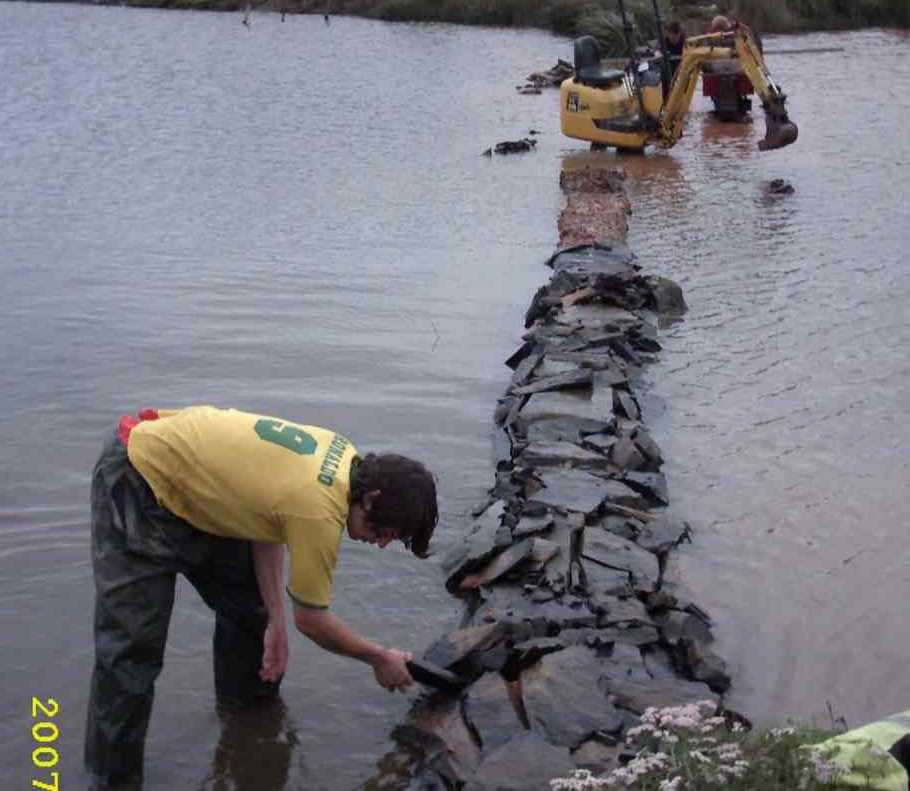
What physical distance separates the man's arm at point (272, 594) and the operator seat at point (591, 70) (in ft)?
50.9

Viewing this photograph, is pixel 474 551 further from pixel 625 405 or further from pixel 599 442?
pixel 625 405

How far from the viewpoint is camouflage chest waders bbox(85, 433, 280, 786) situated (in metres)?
4.46

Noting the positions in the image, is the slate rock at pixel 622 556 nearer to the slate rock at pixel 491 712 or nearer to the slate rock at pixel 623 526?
the slate rock at pixel 623 526

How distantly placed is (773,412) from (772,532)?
193 cm

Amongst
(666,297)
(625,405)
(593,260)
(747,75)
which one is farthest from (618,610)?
(747,75)

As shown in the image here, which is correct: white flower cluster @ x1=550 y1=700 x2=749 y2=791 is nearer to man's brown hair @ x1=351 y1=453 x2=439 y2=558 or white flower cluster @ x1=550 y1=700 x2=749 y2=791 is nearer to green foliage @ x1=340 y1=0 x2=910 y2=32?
man's brown hair @ x1=351 y1=453 x2=439 y2=558

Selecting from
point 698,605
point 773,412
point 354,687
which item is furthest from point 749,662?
point 773,412

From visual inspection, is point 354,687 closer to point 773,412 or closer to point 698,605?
point 698,605

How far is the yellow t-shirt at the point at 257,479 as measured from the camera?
4129 mm

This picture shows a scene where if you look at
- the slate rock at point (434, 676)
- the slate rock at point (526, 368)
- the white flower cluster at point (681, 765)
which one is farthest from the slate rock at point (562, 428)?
the white flower cluster at point (681, 765)

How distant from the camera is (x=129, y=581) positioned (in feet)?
14.6

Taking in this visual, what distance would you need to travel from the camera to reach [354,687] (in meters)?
5.70

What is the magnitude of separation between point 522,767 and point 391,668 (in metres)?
0.56

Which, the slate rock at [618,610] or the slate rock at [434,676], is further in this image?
the slate rock at [618,610]
